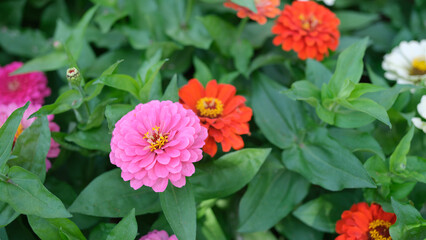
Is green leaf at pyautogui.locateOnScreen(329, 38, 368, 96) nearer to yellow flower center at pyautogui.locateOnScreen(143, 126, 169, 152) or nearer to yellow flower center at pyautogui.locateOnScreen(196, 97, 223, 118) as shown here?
yellow flower center at pyautogui.locateOnScreen(196, 97, 223, 118)

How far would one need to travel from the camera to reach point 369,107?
2.75 ft

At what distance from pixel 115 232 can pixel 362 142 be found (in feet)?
2.07

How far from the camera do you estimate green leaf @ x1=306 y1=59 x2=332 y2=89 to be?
104 centimetres

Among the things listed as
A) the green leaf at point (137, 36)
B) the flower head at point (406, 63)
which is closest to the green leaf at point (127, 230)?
the green leaf at point (137, 36)

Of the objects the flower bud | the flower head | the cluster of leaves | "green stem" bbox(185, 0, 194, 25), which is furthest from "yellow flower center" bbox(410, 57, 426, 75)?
the flower bud

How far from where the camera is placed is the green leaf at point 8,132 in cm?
77

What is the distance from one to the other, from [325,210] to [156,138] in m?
0.52

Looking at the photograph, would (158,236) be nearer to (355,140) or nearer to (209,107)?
(209,107)

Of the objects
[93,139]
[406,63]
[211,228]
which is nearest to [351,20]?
[406,63]

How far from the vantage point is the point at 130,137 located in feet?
2.37

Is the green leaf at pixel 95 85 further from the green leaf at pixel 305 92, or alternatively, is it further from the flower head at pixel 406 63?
the flower head at pixel 406 63

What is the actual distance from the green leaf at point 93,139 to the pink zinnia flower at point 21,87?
1.08 ft

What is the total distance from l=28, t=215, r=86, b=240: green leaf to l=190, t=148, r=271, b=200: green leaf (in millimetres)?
287

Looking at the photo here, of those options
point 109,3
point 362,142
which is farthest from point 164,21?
point 362,142
